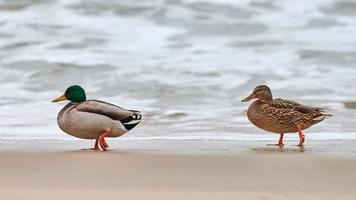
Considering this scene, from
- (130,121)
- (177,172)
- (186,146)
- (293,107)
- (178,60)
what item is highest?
(178,60)

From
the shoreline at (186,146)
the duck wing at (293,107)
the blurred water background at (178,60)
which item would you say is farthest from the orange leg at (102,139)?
the duck wing at (293,107)

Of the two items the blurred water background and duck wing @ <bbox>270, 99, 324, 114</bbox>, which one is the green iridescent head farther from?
duck wing @ <bbox>270, 99, 324, 114</bbox>

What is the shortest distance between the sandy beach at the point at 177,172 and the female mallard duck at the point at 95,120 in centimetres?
17

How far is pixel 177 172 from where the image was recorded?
224 inches

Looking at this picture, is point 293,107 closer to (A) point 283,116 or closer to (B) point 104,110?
(A) point 283,116

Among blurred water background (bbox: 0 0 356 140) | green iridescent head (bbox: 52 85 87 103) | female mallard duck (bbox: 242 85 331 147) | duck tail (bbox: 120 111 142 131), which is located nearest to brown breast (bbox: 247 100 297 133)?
female mallard duck (bbox: 242 85 331 147)

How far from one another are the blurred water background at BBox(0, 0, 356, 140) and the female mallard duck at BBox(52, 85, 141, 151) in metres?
1.10

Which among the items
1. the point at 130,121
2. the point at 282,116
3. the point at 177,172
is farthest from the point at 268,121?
the point at 177,172

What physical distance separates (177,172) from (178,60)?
6.68 meters

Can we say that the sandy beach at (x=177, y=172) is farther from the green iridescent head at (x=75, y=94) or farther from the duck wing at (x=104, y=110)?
the green iridescent head at (x=75, y=94)

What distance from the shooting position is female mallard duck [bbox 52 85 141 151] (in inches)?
268

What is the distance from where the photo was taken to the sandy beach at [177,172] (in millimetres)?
4965

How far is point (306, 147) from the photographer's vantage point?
716 cm

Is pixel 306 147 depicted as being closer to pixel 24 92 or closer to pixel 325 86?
pixel 325 86
